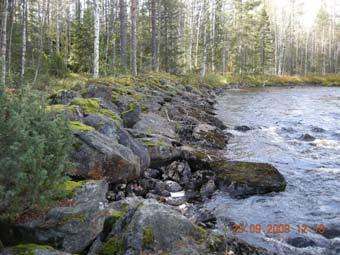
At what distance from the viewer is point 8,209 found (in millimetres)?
4336

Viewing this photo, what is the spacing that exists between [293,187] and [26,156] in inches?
266

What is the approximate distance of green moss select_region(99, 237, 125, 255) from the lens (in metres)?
4.47

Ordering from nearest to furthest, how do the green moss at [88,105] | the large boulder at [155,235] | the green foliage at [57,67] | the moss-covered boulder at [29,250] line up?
1. the moss-covered boulder at [29,250]
2. the large boulder at [155,235]
3. the green moss at [88,105]
4. the green foliage at [57,67]

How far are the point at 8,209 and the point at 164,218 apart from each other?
74.9 inches

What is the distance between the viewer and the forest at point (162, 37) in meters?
21.3

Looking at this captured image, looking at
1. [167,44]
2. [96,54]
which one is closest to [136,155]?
[96,54]

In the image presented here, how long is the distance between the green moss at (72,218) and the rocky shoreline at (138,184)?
1cm

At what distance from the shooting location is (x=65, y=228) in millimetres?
4621

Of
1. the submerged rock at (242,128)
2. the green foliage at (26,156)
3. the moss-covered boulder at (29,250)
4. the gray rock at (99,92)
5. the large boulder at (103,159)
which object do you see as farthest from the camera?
the submerged rock at (242,128)

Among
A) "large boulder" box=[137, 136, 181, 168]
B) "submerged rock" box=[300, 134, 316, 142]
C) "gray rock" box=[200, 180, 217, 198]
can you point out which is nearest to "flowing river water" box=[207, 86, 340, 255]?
"submerged rock" box=[300, 134, 316, 142]

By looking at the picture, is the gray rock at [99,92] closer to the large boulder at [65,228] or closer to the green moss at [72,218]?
the large boulder at [65,228]

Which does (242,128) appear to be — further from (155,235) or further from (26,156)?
(26,156)

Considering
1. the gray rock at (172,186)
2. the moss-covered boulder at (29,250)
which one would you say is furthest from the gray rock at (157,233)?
the gray rock at (172,186)
